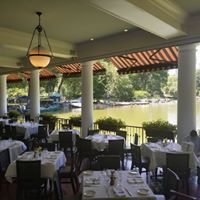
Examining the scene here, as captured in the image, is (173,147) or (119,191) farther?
(173,147)

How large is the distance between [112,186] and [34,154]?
2.57 metres

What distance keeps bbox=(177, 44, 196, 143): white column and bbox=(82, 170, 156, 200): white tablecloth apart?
3.37 m

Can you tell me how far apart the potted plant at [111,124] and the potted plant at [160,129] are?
134cm

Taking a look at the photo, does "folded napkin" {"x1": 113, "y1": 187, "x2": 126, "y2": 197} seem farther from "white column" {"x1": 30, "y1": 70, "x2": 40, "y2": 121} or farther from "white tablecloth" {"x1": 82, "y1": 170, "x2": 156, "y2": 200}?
"white column" {"x1": 30, "y1": 70, "x2": 40, "y2": 121}

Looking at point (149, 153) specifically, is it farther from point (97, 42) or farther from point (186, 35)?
point (97, 42)

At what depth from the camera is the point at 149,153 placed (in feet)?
22.4

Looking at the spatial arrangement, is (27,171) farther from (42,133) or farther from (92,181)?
(42,133)

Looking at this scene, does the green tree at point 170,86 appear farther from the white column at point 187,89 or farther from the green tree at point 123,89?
the white column at point 187,89

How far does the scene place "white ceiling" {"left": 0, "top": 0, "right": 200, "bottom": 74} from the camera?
221 inches

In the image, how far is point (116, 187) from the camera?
157 inches

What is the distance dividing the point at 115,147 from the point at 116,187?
131 inches

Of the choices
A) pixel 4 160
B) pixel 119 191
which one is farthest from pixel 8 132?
pixel 119 191

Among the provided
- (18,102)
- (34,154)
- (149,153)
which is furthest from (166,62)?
(18,102)

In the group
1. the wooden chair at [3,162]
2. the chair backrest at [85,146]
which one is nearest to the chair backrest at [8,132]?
the chair backrest at [85,146]
